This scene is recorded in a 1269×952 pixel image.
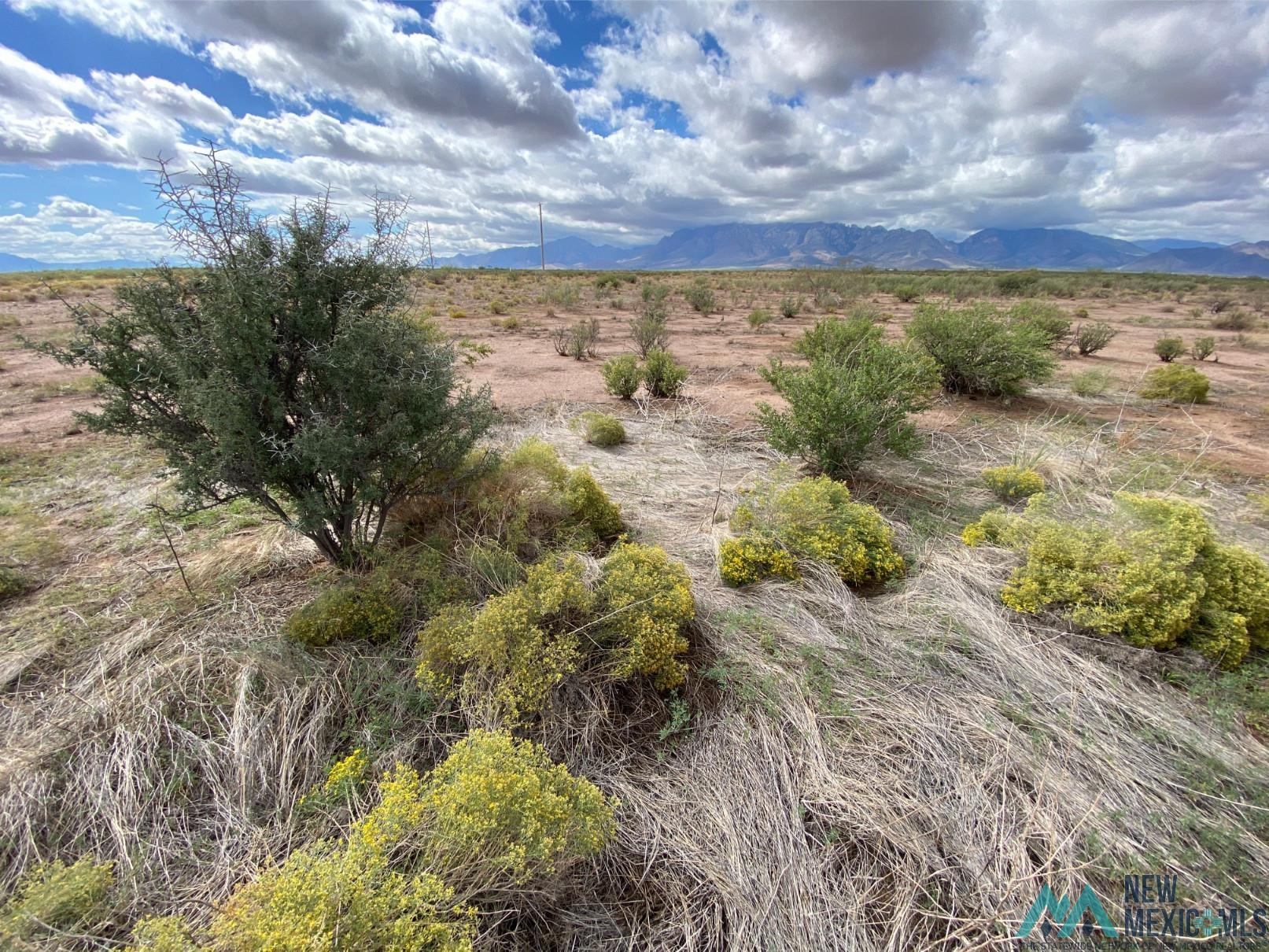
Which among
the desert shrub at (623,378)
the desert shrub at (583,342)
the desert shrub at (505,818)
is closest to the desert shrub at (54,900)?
the desert shrub at (505,818)

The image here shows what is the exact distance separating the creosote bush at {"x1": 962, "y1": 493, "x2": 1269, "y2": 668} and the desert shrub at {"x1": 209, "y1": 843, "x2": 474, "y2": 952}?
10.8ft

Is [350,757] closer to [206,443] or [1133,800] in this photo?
[206,443]

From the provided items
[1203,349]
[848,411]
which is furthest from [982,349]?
[1203,349]

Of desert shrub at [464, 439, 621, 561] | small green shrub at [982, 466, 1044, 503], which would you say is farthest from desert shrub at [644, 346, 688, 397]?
small green shrub at [982, 466, 1044, 503]

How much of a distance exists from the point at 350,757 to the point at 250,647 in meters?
0.91

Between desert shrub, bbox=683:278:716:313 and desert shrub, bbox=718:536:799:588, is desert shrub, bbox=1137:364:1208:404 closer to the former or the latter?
desert shrub, bbox=718:536:799:588

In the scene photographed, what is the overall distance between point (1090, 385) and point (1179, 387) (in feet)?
4.18

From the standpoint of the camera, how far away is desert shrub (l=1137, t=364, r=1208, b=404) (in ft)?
25.8

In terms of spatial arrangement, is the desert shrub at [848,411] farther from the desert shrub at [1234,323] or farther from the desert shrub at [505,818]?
the desert shrub at [1234,323]

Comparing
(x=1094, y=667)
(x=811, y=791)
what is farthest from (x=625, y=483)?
(x=1094, y=667)

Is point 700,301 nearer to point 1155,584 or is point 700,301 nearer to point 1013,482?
point 1013,482

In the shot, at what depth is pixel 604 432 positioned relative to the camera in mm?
6043

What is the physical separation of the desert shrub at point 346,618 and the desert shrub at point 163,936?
1.31 metres

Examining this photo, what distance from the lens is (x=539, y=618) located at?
2.65 metres
